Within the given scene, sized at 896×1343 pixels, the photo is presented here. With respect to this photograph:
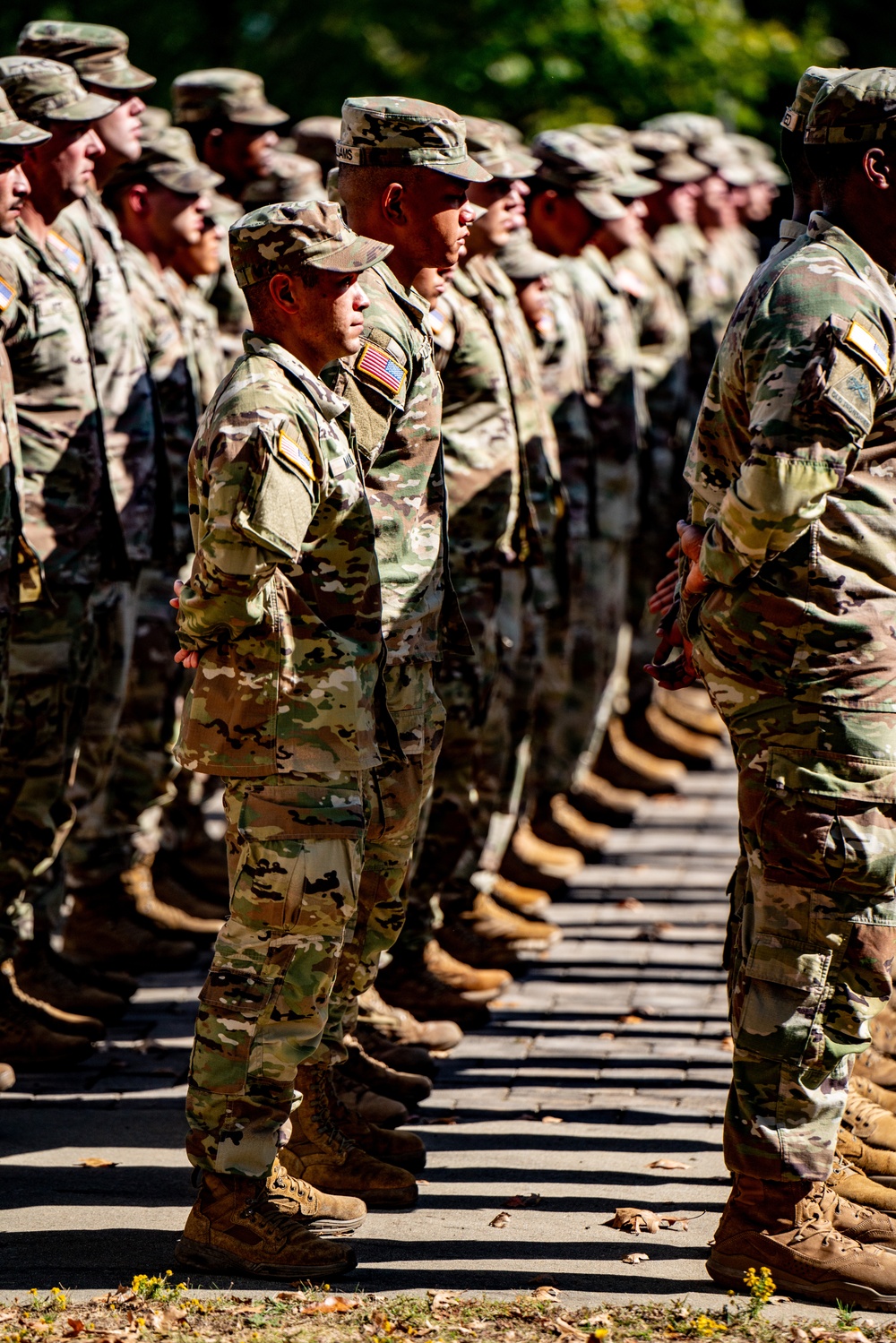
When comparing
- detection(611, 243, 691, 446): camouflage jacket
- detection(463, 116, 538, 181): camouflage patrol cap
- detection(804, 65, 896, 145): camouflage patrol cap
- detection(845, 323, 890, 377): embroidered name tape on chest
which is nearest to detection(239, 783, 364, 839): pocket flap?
detection(845, 323, 890, 377): embroidered name tape on chest

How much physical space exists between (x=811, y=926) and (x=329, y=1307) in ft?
4.75

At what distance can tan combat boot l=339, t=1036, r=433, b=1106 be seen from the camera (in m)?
6.05

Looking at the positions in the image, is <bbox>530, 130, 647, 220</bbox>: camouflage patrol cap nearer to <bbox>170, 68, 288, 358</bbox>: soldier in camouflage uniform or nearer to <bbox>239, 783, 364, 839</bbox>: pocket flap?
<bbox>170, 68, 288, 358</bbox>: soldier in camouflage uniform

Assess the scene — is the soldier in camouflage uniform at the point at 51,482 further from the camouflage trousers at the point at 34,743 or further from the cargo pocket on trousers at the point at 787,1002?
the cargo pocket on trousers at the point at 787,1002

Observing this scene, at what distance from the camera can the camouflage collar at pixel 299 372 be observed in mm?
4660

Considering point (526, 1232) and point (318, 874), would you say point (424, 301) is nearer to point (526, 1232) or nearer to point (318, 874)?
point (318, 874)

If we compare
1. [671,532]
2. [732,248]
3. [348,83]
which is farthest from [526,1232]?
[348,83]

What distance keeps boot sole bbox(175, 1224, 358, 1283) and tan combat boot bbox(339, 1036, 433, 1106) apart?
1.24 metres

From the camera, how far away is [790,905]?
470 cm

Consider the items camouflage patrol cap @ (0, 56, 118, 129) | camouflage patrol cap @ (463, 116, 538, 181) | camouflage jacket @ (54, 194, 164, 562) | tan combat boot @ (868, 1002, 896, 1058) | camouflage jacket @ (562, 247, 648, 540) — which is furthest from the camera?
camouflage jacket @ (562, 247, 648, 540)

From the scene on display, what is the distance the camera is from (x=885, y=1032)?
6.32 metres

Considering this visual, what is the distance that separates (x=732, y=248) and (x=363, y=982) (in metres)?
10.2

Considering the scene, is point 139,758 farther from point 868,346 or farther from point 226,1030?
point 868,346

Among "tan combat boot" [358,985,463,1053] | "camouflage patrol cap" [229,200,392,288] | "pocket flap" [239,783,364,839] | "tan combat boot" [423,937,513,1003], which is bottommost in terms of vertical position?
"tan combat boot" [423,937,513,1003]
